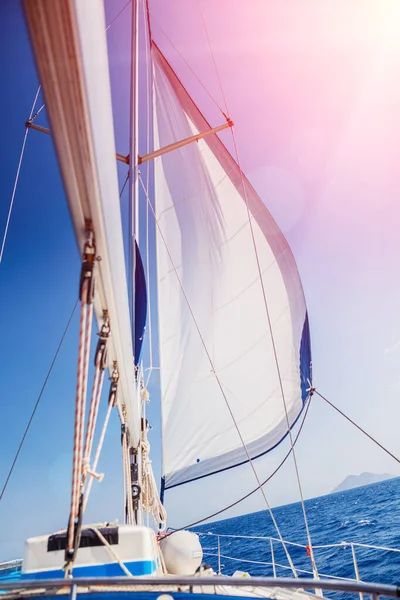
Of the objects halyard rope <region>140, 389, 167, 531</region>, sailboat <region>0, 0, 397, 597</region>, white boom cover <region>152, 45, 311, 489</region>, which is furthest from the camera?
white boom cover <region>152, 45, 311, 489</region>

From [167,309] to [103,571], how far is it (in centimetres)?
531

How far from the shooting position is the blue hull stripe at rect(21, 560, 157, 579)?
298 cm

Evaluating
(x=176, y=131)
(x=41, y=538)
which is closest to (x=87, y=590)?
(x=41, y=538)

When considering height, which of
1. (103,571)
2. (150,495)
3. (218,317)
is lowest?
(103,571)

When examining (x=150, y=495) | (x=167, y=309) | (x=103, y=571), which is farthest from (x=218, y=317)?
(x=103, y=571)

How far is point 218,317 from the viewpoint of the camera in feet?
25.1

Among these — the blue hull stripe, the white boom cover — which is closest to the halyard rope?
the white boom cover

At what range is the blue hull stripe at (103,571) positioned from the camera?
2.98 meters

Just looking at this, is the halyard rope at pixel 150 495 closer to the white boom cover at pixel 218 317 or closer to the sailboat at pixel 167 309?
the sailboat at pixel 167 309

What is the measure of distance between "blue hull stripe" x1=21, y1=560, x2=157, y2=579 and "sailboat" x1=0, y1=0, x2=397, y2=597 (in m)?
0.01

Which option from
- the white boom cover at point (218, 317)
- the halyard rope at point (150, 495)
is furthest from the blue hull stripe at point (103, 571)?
the white boom cover at point (218, 317)

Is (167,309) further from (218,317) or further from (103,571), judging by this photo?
(103,571)

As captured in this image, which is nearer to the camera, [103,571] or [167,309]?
[103,571]

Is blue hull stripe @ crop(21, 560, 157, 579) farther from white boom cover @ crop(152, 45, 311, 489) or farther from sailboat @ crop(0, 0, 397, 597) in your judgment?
white boom cover @ crop(152, 45, 311, 489)
